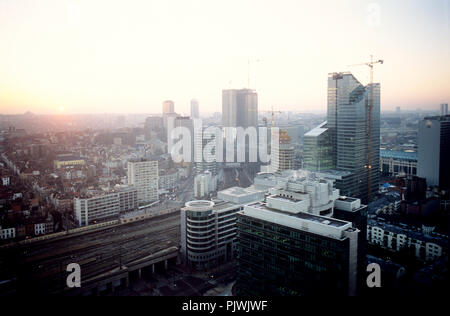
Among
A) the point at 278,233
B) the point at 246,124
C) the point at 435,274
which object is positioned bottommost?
the point at 435,274

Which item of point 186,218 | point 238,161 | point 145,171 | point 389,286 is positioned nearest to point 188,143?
point 238,161

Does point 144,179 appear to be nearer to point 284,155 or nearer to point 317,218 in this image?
point 284,155

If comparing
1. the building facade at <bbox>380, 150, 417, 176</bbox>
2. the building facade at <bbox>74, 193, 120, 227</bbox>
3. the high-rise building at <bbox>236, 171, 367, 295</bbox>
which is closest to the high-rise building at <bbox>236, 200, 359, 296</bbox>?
the high-rise building at <bbox>236, 171, 367, 295</bbox>

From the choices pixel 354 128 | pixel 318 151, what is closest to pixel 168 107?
pixel 318 151

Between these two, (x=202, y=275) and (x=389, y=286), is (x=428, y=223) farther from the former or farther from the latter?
(x=202, y=275)

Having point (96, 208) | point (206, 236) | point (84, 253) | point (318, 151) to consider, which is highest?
point (318, 151)

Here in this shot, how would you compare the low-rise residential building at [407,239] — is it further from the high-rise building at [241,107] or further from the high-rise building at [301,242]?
the high-rise building at [241,107]
